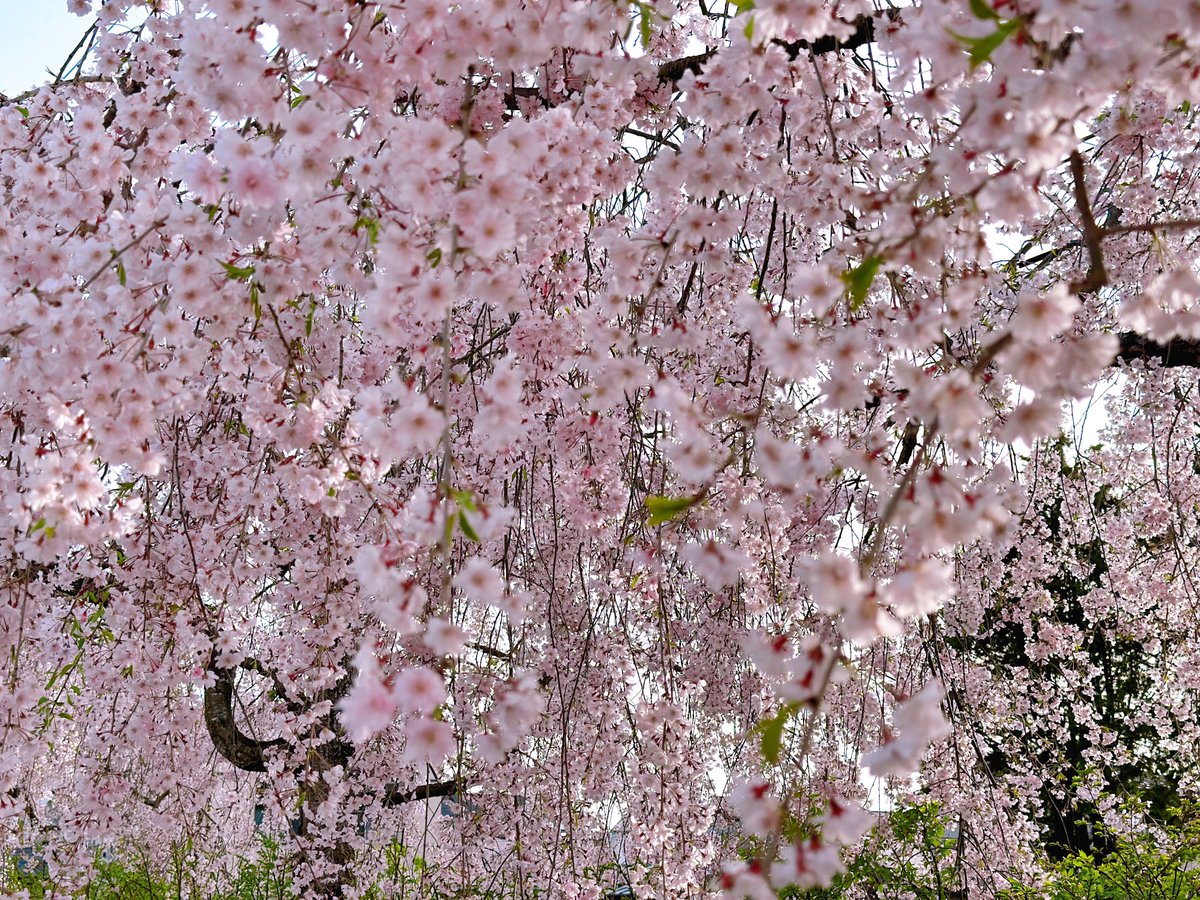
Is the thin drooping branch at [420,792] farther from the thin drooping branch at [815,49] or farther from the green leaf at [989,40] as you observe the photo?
the green leaf at [989,40]

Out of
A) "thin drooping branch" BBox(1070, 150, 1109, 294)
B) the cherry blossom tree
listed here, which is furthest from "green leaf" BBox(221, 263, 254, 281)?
"thin drooping branch" BBox(1070, 150, 1109, 294)

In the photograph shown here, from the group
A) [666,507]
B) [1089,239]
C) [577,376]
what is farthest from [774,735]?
[577,376]

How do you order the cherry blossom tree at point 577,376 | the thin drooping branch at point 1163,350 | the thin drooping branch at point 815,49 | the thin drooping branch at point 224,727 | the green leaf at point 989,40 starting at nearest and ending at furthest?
the green leaf at point 989,40, the cherry blossom tree at point 577,376, the thin drooping branch at point 815,49, the thin drooping branch at point 1163,350, the thin drooping branch at point 224,727

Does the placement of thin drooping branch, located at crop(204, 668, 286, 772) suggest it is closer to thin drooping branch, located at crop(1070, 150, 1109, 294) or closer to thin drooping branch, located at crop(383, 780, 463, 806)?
thin drooping branch, located at crop(383, 780, 463, 806)

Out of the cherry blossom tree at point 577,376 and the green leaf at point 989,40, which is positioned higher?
the cherry blossom tree at point 577,376

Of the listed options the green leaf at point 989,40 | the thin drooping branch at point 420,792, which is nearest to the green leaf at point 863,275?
the green leaf at point 989,40

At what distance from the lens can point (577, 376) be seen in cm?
253

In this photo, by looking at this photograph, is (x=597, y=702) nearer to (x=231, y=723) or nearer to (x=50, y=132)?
(x=50, y=132)

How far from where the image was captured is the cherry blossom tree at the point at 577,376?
41.7 inches

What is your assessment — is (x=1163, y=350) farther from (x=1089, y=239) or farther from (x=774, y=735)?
(x=774, y=735)

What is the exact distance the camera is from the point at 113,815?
3523 millimetres

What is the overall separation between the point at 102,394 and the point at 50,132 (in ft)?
4.15

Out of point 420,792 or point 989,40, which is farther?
point 420,792

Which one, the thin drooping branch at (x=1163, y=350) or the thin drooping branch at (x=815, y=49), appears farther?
the thin drooping branch at (x=1163, y=350)
